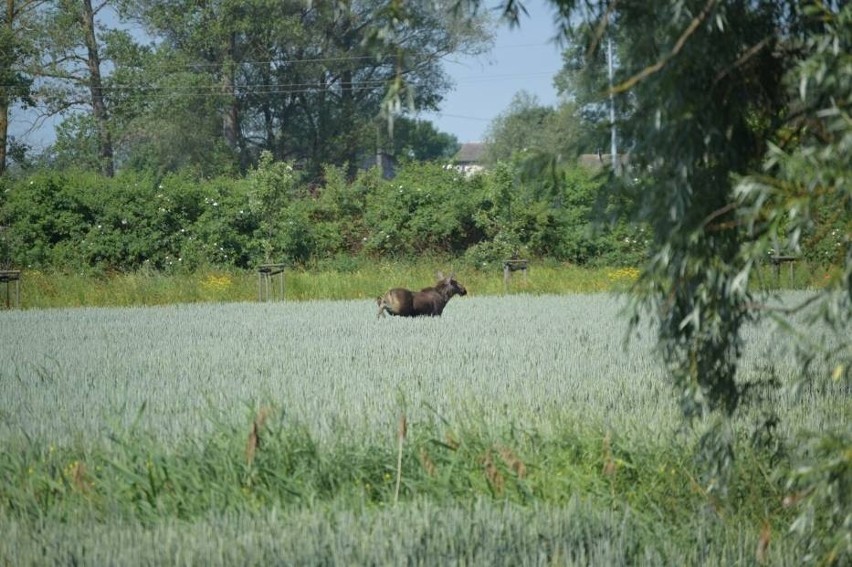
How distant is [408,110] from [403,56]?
324 millimetres

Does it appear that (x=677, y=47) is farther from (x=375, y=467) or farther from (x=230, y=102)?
(x=230, y=102)

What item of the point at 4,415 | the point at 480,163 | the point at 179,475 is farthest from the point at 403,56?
the point at 480,163

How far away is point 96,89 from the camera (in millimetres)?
42031

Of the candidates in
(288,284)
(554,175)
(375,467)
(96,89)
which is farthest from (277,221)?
(554,175)

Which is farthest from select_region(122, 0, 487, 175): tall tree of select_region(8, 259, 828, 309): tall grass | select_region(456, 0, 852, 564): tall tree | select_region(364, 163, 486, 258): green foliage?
select_region(456, 0, 852, 564): tall tree

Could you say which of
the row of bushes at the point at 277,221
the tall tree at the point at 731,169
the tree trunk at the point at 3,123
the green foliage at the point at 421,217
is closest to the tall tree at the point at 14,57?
the tree trunk at the point at 3,123

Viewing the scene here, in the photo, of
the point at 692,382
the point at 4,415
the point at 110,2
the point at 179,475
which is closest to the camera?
the point at 692,382

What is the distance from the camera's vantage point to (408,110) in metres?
4.34

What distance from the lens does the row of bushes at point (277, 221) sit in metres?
29.1

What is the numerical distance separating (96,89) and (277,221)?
1545cm

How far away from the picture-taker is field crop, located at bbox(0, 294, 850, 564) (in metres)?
5.08

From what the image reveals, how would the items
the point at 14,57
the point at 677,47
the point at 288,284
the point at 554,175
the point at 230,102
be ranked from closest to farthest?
the point at 677,47 < the point at 554,175 < the point at 288,284 < the point at 14,57 < the point at 230,102

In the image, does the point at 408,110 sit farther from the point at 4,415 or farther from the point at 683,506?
the point at 4,415

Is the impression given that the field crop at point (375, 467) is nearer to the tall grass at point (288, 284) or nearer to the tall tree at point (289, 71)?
the tall grass at point (288, 284)
